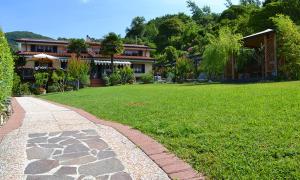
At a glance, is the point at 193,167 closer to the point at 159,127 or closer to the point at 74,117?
the point at 159,127

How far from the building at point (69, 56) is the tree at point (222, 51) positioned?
1818cm

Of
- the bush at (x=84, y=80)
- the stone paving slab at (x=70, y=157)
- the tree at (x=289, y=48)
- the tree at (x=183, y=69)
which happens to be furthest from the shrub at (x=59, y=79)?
the stone paving slab at (x=70, y=157)

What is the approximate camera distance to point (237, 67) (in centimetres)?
3319

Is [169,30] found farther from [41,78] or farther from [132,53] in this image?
[41,78]

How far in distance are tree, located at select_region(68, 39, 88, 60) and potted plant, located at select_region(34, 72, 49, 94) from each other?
32.9 feet

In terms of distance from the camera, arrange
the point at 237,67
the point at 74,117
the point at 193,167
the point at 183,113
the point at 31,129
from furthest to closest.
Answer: the point at 237,67 < the point at 74,117 < the point at 183,113 < the point at 31,129 < the point at 193,167

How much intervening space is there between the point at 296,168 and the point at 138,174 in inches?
89.0

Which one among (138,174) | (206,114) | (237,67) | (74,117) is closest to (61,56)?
(237,67)

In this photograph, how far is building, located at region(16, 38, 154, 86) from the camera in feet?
152

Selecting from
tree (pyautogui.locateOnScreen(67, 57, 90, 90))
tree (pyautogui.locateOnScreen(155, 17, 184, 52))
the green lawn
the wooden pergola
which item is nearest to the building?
tree (pyautogui.locateOnScreen(67, 57, 90, 90))

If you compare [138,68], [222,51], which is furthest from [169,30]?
[222,51]

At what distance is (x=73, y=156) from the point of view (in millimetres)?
6773

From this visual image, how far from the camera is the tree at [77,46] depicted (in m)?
46.8

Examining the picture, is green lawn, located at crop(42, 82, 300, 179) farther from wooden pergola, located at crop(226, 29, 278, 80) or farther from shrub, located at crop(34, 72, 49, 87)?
shrub, located at crop(34, 72, 49, 87)
